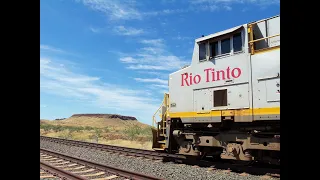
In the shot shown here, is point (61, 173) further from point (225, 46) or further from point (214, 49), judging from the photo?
point (225, 46)

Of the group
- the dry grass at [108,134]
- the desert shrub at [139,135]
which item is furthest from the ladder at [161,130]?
the desert shrub at [139,135]

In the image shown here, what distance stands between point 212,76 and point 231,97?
1.05 m

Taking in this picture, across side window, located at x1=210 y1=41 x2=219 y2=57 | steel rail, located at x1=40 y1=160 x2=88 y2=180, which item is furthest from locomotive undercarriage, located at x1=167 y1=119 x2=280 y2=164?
steel rail, located at x1=40 y1=160 x2=88 y2=180

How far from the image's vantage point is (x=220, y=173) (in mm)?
8984

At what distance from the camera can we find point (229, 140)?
9.44 metres

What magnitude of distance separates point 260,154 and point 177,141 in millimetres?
3456

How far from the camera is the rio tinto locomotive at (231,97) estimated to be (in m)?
8.47

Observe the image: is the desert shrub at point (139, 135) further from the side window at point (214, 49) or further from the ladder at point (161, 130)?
the side window at point (214, 49)

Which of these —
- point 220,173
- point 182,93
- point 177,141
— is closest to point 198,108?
point 182,93

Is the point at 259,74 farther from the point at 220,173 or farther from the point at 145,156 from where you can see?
the point at 145,156

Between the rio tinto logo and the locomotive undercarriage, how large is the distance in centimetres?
151
